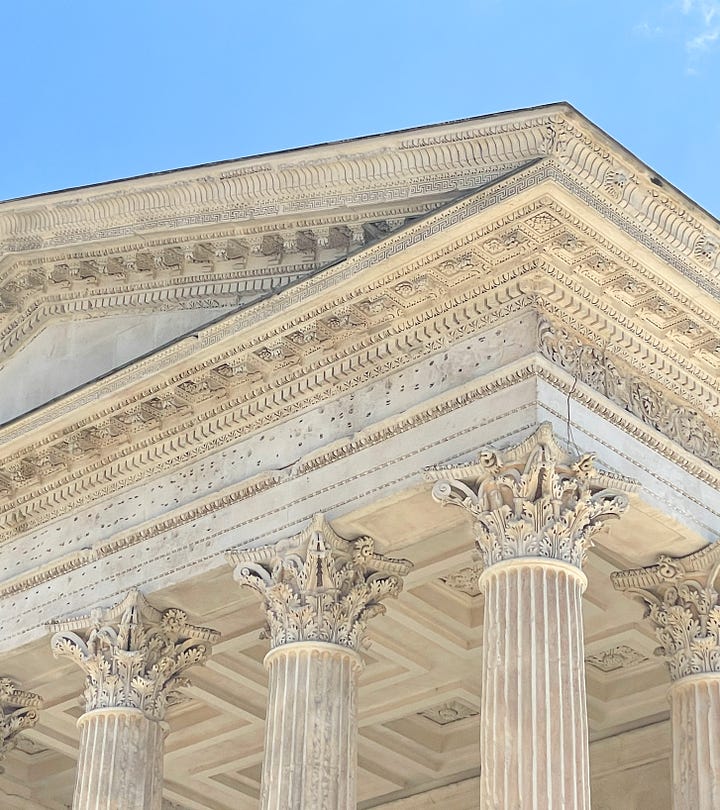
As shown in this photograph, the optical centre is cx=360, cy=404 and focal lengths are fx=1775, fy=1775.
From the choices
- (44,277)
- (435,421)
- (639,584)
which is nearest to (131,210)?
(44,277)

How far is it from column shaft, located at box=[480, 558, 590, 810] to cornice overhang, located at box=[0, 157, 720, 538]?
223 cm

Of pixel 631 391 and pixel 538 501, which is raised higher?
pixel 631 391

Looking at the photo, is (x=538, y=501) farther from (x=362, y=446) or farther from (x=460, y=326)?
(x=362, y=446)

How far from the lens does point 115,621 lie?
1900 centimetres

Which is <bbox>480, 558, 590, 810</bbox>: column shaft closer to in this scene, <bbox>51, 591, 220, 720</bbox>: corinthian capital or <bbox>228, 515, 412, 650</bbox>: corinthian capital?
<bbox>228, 515, 412, 650</bbox>: corinthian capital

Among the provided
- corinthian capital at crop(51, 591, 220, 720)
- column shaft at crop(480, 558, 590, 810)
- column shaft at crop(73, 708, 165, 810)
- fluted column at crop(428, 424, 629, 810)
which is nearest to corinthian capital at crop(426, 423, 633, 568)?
fluted column at crop(428, 424, 629, 810)

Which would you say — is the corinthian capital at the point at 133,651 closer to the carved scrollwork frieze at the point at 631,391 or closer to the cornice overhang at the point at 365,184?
the cornice overhang at the point at 365,184

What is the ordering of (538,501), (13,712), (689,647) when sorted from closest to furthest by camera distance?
(538,501)
(689,647)
(13,712)

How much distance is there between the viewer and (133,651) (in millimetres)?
18719

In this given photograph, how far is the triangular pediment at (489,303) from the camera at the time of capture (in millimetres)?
16609

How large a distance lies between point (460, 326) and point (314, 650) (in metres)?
3.45

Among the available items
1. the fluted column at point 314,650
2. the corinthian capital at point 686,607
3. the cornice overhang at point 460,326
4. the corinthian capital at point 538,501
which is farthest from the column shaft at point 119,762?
the corinthian capital at point 686,607

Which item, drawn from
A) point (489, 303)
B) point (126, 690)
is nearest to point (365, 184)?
point (489, 303)

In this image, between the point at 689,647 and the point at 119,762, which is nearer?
the point at 689,647
